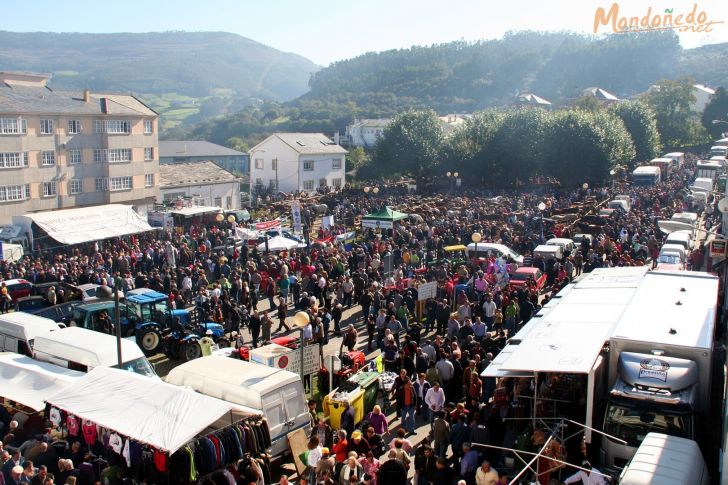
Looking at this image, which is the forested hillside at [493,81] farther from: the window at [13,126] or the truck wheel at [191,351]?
the truck wheel at [191,351]

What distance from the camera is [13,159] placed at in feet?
123

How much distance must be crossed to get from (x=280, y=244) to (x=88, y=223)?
10.4 metres

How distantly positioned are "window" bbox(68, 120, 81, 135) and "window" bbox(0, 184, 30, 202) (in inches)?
180

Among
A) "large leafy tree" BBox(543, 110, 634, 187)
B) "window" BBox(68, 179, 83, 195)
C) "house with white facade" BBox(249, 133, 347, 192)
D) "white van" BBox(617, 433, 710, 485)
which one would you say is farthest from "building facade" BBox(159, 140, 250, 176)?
"white van" BBox(617, 433, 710, 485)

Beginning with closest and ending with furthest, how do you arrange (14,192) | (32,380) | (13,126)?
(32,380), (13,126), (14,192)

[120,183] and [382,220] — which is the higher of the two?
[120,183]

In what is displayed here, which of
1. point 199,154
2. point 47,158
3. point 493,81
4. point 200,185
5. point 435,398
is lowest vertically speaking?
point 435,398

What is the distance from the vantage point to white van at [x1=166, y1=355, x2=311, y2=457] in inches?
450

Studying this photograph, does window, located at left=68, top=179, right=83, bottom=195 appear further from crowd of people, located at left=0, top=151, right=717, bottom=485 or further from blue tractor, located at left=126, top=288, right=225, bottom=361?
blue tractor, located at left=126, top=288, right=225, bottom=361

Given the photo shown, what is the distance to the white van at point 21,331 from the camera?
15.7 m

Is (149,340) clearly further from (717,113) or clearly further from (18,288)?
(717,113)

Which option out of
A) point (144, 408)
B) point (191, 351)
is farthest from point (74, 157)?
point (144, 408)

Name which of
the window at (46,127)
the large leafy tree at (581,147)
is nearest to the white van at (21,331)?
the window at (46,127)

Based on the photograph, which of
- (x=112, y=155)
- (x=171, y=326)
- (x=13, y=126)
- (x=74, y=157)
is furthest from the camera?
(x=112, y=155)
